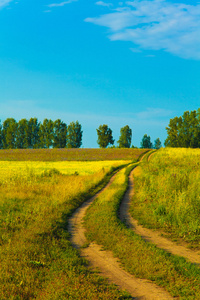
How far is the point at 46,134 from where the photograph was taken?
114 meters

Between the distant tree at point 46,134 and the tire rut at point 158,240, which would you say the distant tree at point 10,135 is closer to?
the distant tree at point 46,134

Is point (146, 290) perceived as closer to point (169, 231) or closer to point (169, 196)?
point (169, 231)

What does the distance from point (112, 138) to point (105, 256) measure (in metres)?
103

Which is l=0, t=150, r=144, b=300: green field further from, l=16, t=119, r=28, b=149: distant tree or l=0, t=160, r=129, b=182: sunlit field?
l=16, t=119, r=28, b=149: distant tree

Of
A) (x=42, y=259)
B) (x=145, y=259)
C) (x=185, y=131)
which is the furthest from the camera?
(x=185, y=131)

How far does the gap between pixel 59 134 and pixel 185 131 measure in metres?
51.3

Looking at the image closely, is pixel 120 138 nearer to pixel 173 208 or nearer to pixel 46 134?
pixel 46 134

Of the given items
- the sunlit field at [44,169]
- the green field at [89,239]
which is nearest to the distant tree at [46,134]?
the sunlit field at [44,169]

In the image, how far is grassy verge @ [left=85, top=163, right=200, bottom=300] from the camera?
6.80 meters

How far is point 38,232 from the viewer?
10492 millimetres

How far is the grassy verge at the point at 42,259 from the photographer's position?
6426 millimetres

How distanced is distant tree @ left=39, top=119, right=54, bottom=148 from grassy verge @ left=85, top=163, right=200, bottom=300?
336 feet

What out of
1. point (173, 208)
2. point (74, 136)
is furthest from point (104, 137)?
point (173, 208)

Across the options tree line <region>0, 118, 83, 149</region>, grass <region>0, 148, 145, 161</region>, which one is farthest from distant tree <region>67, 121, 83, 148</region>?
grass <region>0, 148, 145, 161</region>
